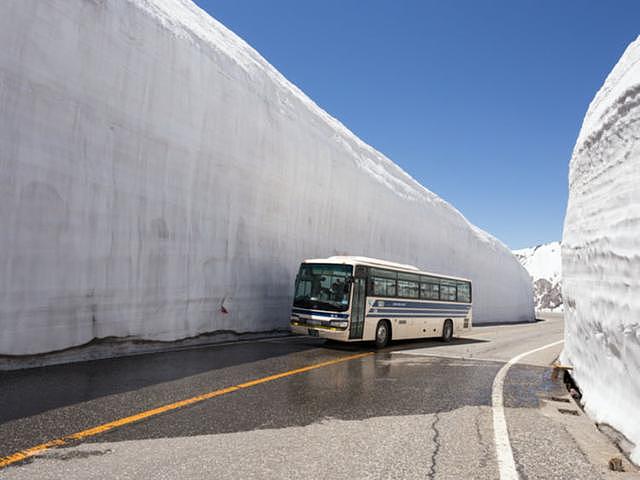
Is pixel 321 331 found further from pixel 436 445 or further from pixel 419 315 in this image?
pixel 436 445

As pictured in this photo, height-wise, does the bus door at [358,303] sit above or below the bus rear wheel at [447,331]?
above

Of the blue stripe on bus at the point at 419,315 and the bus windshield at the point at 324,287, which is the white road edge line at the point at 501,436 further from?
the blue stripe on bus at the point at 419,315

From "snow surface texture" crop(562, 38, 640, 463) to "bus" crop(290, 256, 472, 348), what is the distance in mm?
5423

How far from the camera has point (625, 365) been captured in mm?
4984

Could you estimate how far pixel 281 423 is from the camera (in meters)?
5.04

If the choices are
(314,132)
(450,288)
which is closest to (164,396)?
(450,288)

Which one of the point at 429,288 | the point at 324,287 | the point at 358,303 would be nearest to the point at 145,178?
the point at 324,287

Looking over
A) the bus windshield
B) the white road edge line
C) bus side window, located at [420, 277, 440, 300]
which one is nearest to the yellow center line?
the white road edge line

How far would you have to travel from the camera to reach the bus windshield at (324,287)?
12445mm

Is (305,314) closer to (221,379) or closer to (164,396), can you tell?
(221,379)

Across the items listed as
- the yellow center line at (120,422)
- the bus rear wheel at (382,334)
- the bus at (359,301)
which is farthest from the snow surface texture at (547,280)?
the yellow center line at (120,422)

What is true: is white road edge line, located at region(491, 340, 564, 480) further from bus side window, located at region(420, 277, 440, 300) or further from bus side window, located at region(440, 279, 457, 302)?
bus side window, located at region(440, 279, 457, 302)

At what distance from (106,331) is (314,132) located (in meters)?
14.5

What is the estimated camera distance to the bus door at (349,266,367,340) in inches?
487
